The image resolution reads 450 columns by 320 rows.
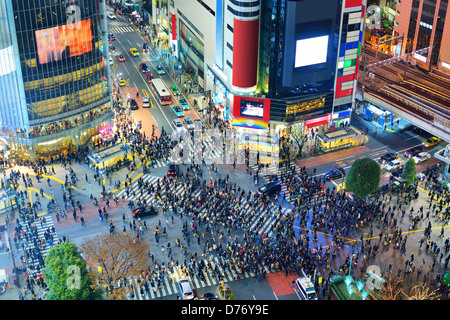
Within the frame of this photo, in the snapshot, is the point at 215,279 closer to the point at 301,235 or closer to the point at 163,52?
the point at 301,235

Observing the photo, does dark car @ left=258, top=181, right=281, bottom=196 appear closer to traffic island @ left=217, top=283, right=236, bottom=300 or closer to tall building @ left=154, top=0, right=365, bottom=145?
tall building @ left=154, top=0, right=365, bottom=145

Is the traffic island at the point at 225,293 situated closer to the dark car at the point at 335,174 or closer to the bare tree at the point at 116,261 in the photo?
the bare tree at the point at 116,261

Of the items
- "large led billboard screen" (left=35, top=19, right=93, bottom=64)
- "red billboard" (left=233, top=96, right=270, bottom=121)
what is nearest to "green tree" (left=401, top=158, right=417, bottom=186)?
"red billboard" (left=233, top=96, right=270, bottom=121)

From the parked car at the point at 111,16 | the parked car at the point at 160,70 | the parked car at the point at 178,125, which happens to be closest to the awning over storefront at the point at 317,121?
the parked car at the point at 178,125

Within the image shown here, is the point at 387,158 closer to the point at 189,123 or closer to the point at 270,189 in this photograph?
the point at 270,189

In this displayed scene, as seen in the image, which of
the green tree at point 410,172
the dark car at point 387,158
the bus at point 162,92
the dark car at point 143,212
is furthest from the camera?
the bus at point 162,92

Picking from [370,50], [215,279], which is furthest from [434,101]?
[215,279]
